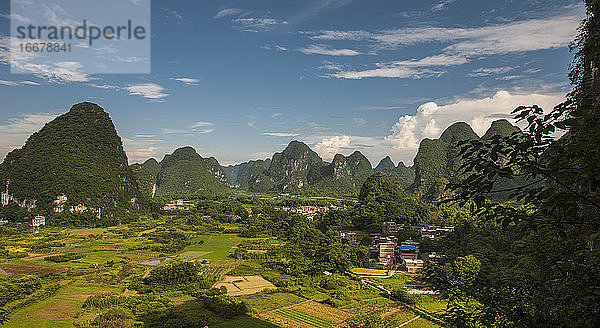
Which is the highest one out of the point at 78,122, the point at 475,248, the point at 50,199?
the point at 78,122

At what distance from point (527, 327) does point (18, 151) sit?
5548cm

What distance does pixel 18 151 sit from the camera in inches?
1710

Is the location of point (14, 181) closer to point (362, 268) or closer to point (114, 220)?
point (114, 220)

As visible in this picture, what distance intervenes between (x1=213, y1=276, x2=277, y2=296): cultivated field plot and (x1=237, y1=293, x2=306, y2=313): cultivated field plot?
72 cm

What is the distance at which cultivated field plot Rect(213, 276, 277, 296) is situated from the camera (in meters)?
16.8

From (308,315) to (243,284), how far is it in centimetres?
563

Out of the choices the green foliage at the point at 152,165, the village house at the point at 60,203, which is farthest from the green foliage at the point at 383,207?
the green foliage at the point at 152,165

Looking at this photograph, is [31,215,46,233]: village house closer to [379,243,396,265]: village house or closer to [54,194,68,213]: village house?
[54,194,68,213]: village house

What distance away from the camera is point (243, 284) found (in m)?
18.1

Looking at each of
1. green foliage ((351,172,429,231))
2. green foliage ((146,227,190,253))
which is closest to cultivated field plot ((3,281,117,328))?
green foliage ((146,227,190,253))

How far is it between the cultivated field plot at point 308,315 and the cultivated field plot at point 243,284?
10.2 feet

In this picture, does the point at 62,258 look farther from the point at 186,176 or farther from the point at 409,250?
the point at 186,176

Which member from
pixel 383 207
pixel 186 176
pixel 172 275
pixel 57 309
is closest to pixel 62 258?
pixel 172 275

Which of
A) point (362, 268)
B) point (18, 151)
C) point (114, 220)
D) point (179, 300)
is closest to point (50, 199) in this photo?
point (114, 220)
